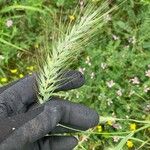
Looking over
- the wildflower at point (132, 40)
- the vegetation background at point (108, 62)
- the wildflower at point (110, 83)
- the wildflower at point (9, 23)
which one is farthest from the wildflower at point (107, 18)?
the wildflower at point (9, 23)

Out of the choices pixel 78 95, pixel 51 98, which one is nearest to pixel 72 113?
pixel 51 98

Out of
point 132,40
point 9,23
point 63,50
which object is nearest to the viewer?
point 63,50

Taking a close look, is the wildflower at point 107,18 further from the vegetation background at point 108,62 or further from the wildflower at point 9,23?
the wildflower at point 9,23

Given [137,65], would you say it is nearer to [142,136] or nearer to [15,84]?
[142,136]

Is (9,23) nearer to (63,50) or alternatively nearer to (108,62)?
(108,62)

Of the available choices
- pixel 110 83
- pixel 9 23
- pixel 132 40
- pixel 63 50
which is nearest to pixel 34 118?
pixel 63 50

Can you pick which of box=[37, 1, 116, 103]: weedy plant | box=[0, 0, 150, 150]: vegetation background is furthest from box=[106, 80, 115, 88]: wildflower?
box=[37, 1, 116, 103]: weedy plant
